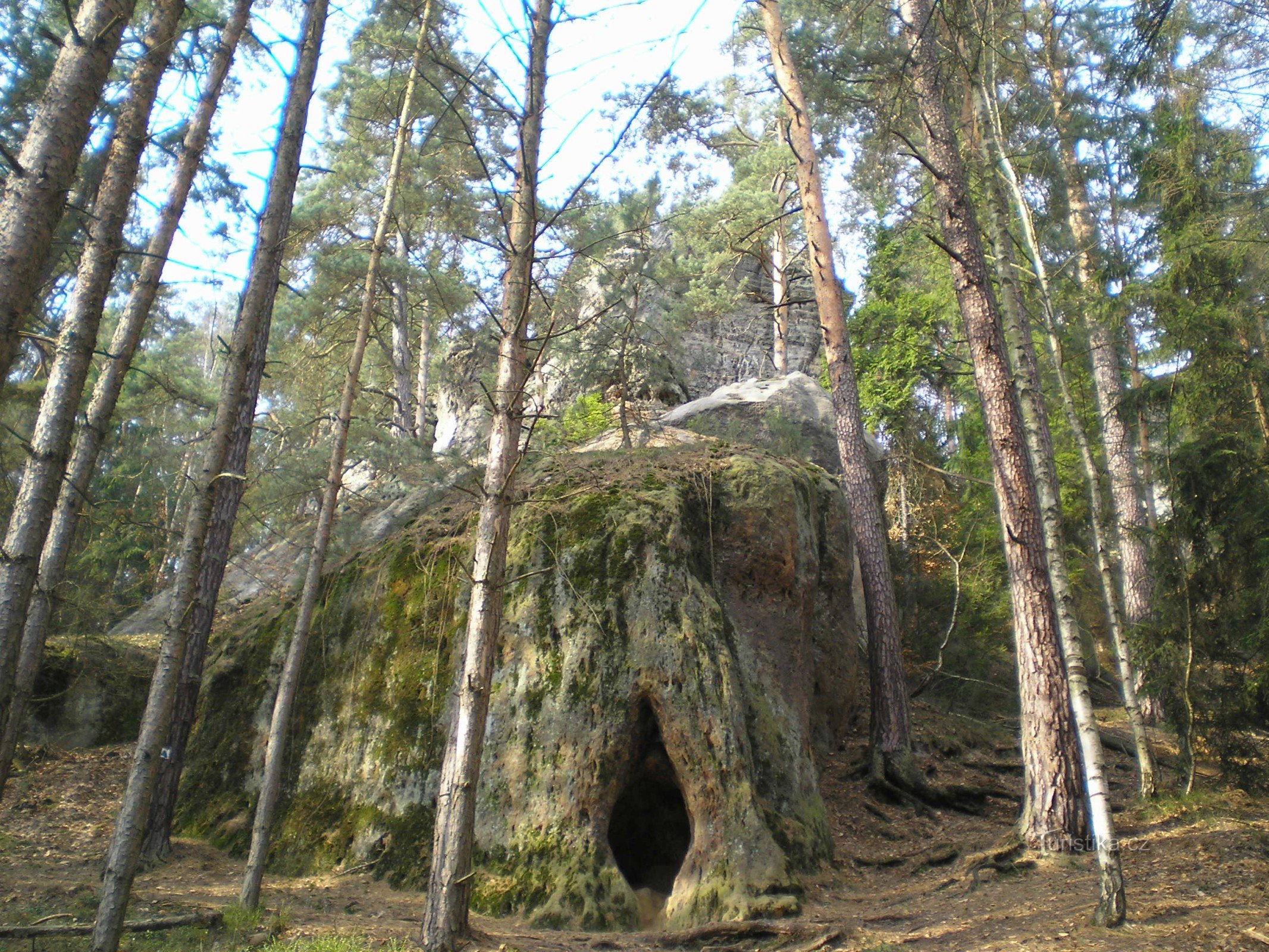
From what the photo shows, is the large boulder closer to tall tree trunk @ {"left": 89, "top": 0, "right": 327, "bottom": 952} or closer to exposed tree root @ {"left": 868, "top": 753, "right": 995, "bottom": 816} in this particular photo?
exposed tree root @ {"left": 868, "top": 753, "right": 995, "bottom": 816}

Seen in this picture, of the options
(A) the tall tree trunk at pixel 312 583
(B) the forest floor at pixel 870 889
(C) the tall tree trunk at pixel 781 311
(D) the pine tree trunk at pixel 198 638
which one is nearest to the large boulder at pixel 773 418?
(C) the tall tree trunk at pixel 781 311

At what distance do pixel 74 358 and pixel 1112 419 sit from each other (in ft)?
47.0

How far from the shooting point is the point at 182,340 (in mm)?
34469

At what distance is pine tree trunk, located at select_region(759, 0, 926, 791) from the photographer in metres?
10.3

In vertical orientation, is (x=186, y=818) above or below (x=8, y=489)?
below

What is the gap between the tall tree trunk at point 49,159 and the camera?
354 centimetres

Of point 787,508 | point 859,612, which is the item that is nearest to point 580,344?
point 787,508

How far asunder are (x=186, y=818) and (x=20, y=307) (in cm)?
806

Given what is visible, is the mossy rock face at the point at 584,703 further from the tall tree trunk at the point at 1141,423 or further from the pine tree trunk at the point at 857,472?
the tall tree trunk at the point at 1141,423

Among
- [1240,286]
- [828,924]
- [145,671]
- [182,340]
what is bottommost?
[828,924]

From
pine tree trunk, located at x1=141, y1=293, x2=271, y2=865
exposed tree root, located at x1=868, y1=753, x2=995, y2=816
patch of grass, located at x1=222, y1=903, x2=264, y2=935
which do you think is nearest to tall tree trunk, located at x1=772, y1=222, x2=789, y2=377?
exposed tree root, located at x1=868, y1=753, x2=995, y2=816

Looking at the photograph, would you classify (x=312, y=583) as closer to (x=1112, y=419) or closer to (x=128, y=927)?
(x=128, y=927)

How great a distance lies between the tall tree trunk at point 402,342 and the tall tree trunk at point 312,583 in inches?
249

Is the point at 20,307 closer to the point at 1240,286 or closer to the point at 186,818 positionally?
the point at 186,818
